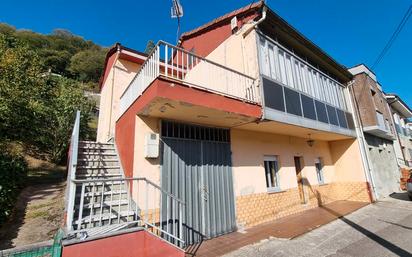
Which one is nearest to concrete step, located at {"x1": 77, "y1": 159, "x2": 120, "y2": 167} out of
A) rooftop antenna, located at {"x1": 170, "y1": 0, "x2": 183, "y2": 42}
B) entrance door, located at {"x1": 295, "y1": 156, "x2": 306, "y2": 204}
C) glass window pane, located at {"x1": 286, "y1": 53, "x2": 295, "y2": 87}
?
glass window pane, located at {"x1": 286, "y1": 53, "x2": 295, "y2": 87}

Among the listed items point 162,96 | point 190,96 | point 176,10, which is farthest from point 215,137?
point 176,10

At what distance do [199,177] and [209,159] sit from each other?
660 millimetres

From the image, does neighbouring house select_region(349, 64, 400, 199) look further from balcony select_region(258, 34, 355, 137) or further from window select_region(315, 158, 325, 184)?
window select_region(315, 158, 325, 184)

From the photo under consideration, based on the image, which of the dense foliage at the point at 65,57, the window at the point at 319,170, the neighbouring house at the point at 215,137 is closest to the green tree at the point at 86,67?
the dense foliage at the point at 65,57

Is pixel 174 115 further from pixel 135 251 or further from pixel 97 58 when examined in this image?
pixel 97 58

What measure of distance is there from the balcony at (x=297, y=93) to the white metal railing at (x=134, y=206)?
3.81 metres

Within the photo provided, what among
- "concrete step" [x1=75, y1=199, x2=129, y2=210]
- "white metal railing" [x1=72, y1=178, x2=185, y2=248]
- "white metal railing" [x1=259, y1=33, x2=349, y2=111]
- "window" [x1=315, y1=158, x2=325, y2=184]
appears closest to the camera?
"white metal railing" [x1=72, y1=178, x2=185, y2=248]

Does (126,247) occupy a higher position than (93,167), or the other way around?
(93,167)

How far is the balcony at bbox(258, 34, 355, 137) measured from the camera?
6.81m

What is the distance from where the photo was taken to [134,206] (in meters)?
4.68

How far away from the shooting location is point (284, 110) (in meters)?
6.98

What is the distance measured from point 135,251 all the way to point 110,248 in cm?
46

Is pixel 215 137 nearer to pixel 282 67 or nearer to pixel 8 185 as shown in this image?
pixel 282 67

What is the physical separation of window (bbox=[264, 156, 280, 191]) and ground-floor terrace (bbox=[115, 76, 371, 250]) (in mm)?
39
